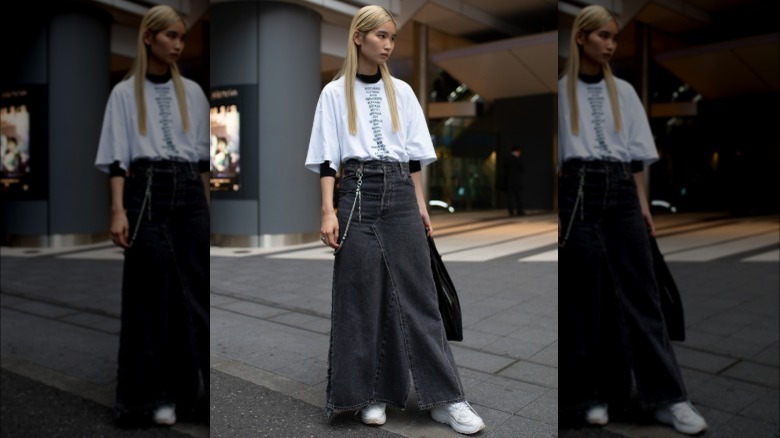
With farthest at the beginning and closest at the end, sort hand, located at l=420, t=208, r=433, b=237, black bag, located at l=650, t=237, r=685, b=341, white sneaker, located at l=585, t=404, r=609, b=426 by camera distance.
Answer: black bag, located at l=650, t=237, r=685, b=341 < hand, located at l=420, t=208, r=433, b=237 < white sneaker, located at l=585, t=404, r=609, b=426

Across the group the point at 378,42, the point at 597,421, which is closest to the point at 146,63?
the point at 378,42

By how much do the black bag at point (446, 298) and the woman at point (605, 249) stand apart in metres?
0.32

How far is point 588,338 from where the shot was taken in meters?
1.46

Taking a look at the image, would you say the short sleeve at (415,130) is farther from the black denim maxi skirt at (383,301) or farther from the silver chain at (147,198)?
the silver chain at (147,198)

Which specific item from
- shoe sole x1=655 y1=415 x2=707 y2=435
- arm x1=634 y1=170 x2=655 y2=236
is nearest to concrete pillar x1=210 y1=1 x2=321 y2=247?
arm x1=634 y1=170 x2=655 y2=236

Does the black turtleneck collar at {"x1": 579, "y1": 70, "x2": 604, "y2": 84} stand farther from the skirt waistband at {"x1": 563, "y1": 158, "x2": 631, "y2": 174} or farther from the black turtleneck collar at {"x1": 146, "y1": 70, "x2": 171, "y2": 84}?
the black turtleneck collar at {"x1": 146, "y1": 70, "x2": 171, "y2": 84}

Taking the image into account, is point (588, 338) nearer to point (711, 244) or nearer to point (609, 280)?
point (609, 280)

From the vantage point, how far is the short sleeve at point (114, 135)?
1152 mm

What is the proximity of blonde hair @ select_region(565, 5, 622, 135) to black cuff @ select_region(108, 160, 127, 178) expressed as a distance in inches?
32.1

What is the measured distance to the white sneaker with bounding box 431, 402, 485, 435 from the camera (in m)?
1.39

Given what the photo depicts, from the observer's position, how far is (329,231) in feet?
5.26

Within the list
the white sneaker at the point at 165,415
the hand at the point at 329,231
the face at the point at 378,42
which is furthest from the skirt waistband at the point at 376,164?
the white sneaker at the point at 165,415

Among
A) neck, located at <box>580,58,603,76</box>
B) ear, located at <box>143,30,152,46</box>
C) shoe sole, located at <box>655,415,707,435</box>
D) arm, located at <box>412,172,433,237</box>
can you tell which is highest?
ear, located at <box>143,30,152,46</box>

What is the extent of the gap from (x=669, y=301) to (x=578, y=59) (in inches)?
38.8
